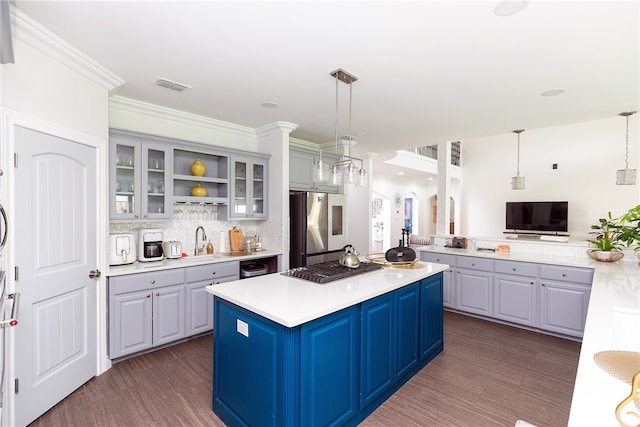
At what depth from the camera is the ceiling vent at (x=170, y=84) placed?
110 inches

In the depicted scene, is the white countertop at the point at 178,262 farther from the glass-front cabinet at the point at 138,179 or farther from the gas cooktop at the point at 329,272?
the gas cooktop at the point at 329,272

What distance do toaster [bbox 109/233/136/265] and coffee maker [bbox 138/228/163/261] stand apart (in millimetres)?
106

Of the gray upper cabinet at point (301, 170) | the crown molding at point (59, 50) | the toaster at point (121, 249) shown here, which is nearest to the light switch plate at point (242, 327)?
the toaster at point (121, 249)

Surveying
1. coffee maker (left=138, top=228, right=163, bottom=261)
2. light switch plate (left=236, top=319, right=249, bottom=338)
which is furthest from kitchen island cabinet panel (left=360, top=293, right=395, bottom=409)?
coffee maker (left=138, top=228, right=163, bottom=261)

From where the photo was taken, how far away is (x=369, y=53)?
2.31 meters

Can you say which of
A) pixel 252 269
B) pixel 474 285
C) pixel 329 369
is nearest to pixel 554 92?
pixel 474 285

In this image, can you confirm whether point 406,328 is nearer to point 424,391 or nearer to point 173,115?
point 424,391

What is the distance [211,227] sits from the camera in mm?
4074

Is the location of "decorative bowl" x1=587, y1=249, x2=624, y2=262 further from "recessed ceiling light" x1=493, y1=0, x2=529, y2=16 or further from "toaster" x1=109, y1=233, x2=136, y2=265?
"toaster" x1=109, y1=233, x2=136, y2=265

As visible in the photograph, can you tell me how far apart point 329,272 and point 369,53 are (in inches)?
64.8

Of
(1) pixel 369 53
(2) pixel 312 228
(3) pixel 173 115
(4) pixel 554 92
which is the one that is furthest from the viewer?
(2) pixel 312 228

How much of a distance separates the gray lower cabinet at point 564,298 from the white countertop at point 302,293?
191 cm

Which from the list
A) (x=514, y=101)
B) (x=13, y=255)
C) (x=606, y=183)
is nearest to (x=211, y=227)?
(x=13, y=255)

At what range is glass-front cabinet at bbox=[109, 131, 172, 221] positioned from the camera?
2992 millimetres
